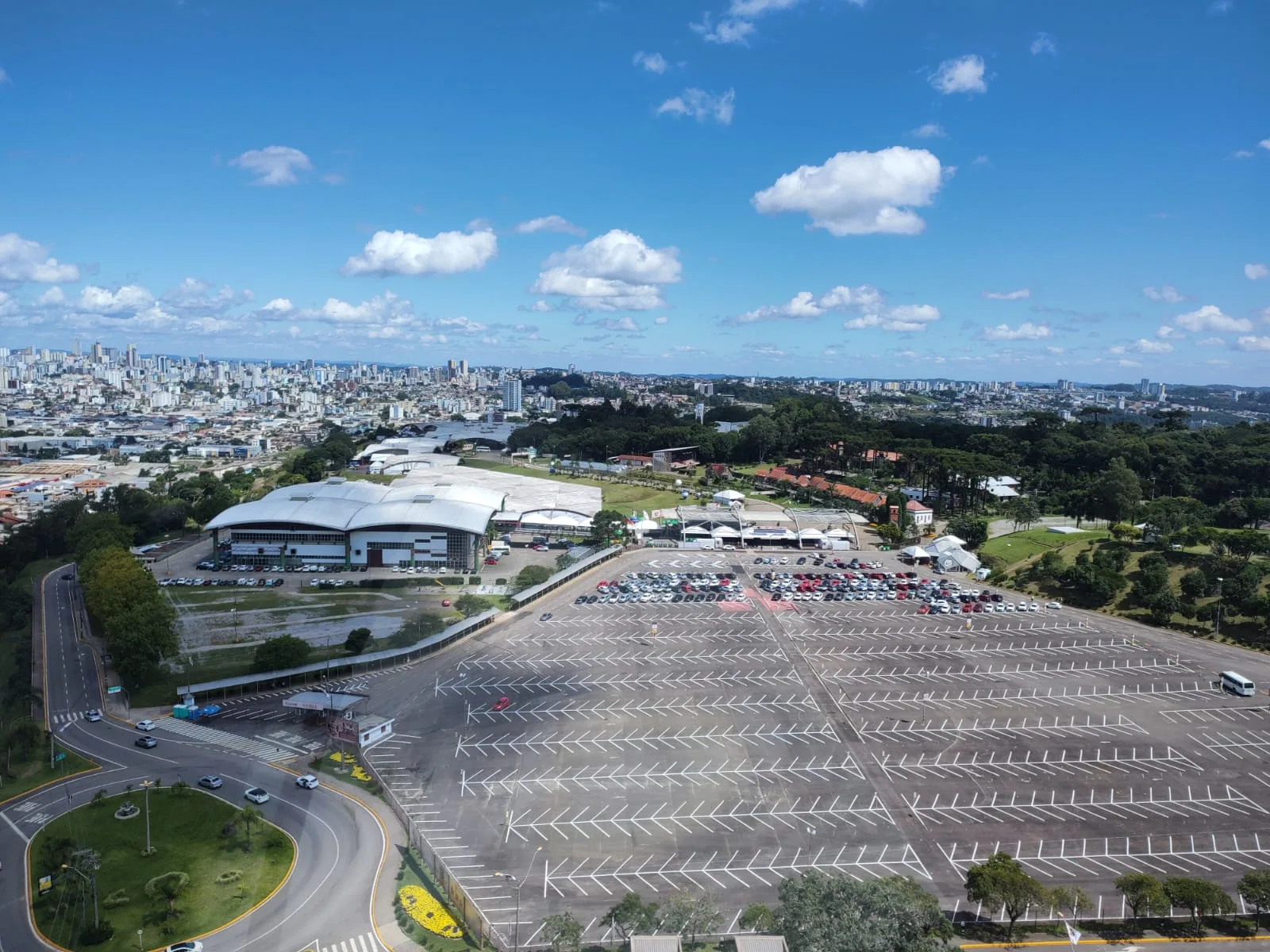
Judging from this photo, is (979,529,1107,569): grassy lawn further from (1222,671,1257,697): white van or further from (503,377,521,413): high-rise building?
(503,377,521,413): high-rise building

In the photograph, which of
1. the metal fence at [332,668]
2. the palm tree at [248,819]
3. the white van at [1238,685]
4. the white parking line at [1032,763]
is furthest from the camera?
the white van at [1238,685]

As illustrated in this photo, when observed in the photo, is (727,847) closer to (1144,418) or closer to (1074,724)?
(1074,724)

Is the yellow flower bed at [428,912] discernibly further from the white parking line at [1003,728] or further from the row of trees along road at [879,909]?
the white parking line at [1003,728]

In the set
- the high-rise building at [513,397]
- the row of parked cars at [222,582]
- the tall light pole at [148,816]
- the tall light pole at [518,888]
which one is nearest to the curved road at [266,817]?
the tall light pole at [148,816]

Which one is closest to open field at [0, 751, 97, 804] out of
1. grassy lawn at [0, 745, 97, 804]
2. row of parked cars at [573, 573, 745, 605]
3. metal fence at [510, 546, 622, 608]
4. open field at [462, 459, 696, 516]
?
grassy lawn at [0, 745, 97, 804]

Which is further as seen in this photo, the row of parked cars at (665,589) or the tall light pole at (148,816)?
the row of parked cars at (665,589)

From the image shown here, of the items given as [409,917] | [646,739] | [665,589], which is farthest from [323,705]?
[665,589]

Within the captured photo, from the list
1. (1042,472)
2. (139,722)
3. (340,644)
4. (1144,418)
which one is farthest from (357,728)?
(1144,418)

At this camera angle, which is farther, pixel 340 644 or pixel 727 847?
pixel 340 644

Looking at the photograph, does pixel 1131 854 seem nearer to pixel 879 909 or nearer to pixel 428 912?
pixel 879 909
